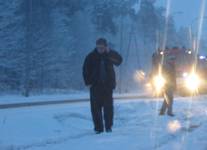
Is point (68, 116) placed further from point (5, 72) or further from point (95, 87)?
point (5, 72)

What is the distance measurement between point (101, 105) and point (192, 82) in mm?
21612

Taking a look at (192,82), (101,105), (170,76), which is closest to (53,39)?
(192,82)

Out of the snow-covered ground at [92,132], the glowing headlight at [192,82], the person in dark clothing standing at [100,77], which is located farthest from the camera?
the glowing headlight at [192,82]

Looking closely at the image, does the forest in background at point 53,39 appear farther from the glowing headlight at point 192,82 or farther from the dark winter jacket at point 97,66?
the dark winter jacket at point 97,66

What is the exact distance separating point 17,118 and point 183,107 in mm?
7363

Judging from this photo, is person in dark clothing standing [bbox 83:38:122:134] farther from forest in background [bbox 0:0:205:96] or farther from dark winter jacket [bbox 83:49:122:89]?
forest in background [bbox 0:0:205:96]

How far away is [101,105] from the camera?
40.4ft

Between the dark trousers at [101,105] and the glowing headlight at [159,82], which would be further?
the glowing headlight at [159,82]

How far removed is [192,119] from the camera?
49.5 ft

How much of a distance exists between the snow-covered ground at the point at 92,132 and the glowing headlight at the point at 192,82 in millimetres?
14146

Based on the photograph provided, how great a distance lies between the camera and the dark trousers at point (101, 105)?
1218 cm

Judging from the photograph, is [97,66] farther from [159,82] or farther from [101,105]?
[159,82]

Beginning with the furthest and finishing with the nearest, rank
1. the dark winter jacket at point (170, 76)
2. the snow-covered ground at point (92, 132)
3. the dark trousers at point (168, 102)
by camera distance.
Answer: the dark winter jacket at point (170, 76), the dark trousers at point (168, 102), the snow-covered ground at point (92, 132)

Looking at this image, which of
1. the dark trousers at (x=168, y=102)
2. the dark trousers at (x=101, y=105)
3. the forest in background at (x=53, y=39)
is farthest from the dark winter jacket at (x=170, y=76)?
the forest in background at (x=53, y=39)
